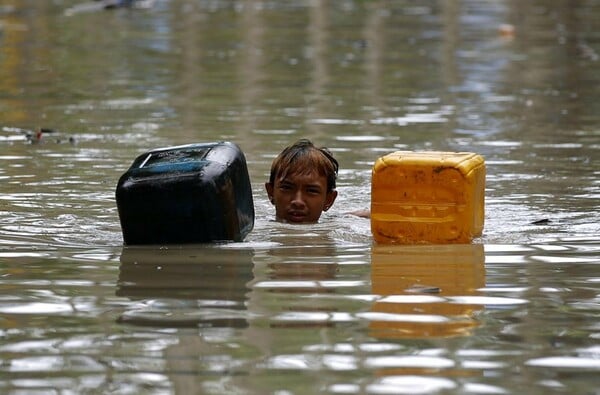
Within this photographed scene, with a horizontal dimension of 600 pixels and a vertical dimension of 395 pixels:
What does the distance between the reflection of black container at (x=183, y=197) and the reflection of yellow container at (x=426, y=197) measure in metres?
0.77

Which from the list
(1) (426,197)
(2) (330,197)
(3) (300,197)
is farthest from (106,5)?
(1) (426,197)

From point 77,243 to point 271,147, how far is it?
175 inches

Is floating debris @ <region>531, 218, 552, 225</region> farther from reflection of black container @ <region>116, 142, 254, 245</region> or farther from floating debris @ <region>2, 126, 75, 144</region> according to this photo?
floating debris @ <region>2, 126, 75, 144</region>

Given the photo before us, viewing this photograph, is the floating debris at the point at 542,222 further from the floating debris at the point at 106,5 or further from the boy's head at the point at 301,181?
the floating debris at the point at 106,5

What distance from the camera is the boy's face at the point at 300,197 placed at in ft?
29.0

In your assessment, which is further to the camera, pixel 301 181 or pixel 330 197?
pixel 330 197

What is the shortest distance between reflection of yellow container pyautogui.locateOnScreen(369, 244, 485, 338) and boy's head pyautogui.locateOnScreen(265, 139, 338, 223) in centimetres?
86

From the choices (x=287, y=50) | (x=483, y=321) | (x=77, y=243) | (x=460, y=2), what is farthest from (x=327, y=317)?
(x=460, y=2)

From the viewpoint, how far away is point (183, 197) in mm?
7684

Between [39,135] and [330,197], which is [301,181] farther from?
[39,135]

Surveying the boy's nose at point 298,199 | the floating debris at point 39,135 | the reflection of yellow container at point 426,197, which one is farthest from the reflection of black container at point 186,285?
the floating debris at point 39,135

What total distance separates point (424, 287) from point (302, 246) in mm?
1516

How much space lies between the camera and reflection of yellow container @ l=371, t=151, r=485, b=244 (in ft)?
26.1

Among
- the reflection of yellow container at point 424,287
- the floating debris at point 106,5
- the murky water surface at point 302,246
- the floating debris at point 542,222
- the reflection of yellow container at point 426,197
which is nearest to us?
the murky water surface at point 302,246
